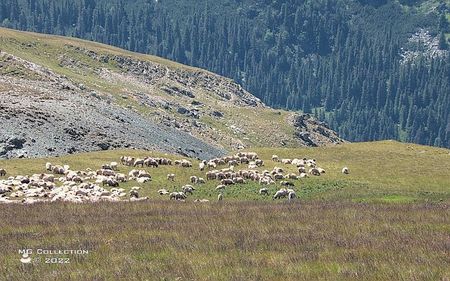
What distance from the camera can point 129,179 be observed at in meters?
48.5

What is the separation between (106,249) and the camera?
23562mm

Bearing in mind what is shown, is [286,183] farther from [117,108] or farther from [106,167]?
[117,108]

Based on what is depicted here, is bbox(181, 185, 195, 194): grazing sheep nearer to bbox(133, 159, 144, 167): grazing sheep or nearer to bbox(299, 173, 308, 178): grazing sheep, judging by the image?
bbox(133, 159, 144, 167): grazing sheep

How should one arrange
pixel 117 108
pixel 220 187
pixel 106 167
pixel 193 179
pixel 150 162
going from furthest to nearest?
pixel 117 108
pixel 150 162
pixel 106 167
pixel 193 179
pixel 220 187

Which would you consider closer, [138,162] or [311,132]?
[138,162]

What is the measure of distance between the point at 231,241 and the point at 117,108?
71921 millimetres

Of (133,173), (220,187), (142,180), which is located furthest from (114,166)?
(220,187)

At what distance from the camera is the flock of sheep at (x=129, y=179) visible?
4222cm

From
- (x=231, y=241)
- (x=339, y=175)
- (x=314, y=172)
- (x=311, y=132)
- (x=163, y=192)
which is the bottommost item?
(x=311, y=132)

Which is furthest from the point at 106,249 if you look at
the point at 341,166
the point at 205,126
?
the point at 205,126

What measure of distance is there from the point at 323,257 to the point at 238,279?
158 inches

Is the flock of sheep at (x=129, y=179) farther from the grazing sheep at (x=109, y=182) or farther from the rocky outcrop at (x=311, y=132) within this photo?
the rocky outcrop at (x=311, y=132)

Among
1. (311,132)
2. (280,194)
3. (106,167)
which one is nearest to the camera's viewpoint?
(280,194)

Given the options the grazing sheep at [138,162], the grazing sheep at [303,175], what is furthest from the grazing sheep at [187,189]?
the grazing sheep at [303,175]
